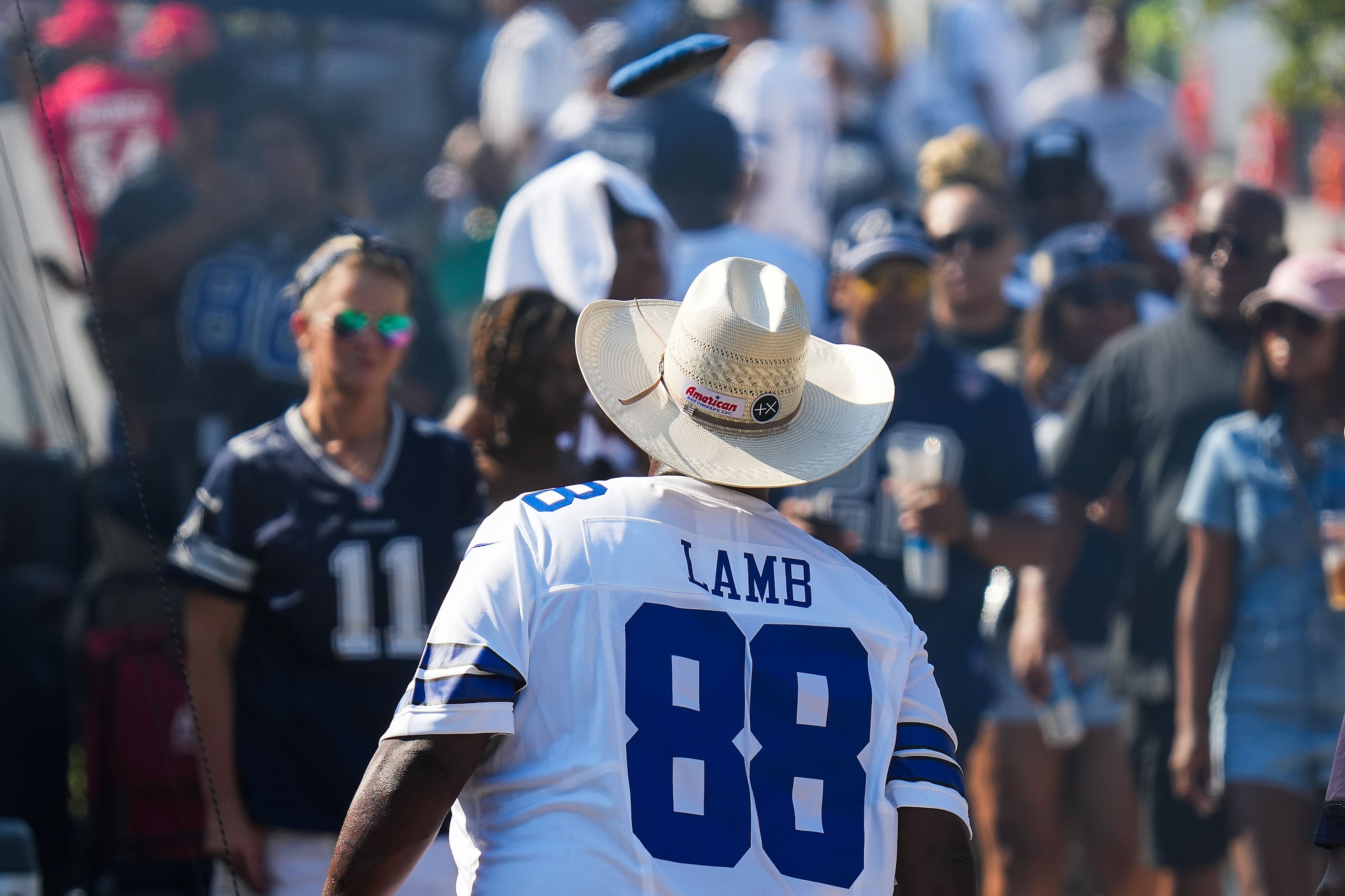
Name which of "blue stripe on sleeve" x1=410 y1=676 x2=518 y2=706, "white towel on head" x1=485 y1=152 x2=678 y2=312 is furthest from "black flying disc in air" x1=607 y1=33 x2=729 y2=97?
"blue stripe on sleeve" x1=410 y1=676 x2=518 y2=706

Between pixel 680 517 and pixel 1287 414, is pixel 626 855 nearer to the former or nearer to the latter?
pixel 680 517

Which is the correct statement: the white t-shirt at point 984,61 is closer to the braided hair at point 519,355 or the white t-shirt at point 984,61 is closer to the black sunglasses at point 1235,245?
the black sunglasses at point 1235,245

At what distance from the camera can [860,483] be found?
512cm

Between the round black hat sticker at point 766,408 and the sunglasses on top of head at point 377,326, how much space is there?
5.86 feet

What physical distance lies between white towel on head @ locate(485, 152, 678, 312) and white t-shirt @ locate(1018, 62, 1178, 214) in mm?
4249

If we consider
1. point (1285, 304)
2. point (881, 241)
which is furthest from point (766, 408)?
point (1285, 304)

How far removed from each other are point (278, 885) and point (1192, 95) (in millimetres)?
14405

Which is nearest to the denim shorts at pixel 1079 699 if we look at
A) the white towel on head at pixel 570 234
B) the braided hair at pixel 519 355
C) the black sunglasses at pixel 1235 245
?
the black sunglasses at pixel 1235 245

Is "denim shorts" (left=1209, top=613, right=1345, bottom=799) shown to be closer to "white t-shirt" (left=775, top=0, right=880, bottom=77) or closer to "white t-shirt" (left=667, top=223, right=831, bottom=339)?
"white t-shirt" (left=667, top=223, right=831, bottom=339)

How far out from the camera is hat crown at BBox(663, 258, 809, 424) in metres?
2.52

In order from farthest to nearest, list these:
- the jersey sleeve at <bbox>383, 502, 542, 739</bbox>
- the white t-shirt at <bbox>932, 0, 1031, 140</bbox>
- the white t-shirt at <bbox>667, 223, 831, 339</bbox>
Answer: the white t-shirt at <bbox>932, 0, 1031, 140</bbox> → the white t-shirt at <bbox>667, 223, 831, 339</bbox> → the jersey sleeve at <bbox>383, 502, 542, 739</bbox>

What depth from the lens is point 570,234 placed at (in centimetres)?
525

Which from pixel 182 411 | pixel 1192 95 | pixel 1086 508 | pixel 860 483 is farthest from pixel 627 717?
pixel 1192 95

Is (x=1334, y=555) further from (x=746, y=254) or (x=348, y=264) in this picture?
(x=348, y=264)
